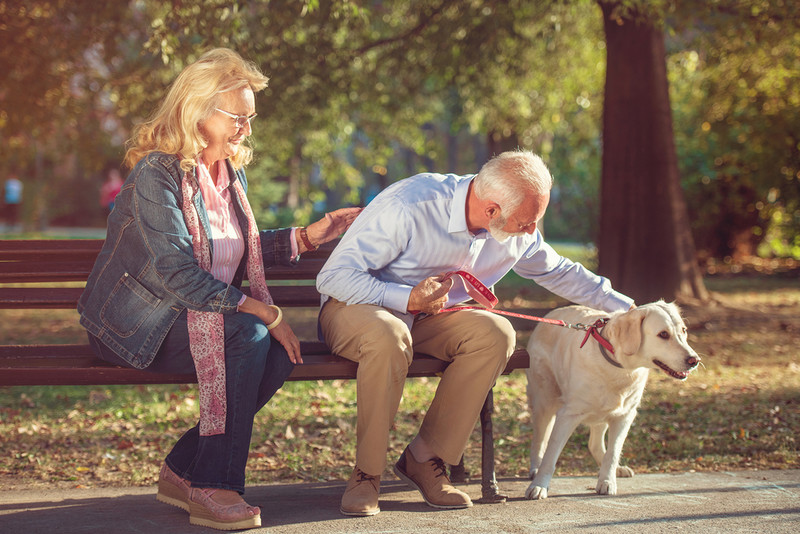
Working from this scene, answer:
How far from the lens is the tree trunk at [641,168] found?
10195 millimetres

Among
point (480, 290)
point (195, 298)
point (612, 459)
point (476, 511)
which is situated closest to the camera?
point (195, 298)

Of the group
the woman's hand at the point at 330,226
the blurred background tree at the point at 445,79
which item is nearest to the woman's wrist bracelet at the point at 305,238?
the woman's hand at the point at 330,226

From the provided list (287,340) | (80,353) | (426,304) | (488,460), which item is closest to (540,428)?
(488,460)

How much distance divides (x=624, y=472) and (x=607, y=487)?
41 cm

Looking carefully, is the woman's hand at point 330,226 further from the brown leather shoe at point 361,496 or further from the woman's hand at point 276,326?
the brown leather shoe at point 361,496

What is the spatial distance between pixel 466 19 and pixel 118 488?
7.60 metres

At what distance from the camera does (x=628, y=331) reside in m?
4.01

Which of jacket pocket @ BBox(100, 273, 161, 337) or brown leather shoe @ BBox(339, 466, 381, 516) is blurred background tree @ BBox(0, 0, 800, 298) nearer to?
jacket pocket @ BBox(100, 273, 161, 337)

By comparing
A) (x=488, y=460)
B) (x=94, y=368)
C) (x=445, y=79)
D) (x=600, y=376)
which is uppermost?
(x=445, y=79)

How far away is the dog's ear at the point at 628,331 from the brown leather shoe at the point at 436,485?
947 mm

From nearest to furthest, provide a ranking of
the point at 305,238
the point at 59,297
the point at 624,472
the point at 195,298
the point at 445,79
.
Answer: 1. the point at 195,298
2. the point at 305,238
3. the point at 59,297
4. the point at 624,472
5. the point at 445,79

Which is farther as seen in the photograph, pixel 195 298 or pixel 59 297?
pixel 59 297

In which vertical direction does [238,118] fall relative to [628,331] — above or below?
above

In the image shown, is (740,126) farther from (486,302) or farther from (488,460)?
(488,460)
